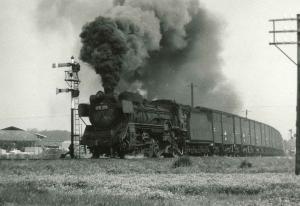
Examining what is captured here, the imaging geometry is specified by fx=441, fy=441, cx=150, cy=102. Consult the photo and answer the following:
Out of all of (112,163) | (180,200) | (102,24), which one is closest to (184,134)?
(102,24)

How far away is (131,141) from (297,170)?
31.2 feet

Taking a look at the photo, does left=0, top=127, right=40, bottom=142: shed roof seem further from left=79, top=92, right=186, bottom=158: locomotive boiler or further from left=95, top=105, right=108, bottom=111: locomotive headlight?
left=95, top=105, right=108, bottom=111: locomotive headlight

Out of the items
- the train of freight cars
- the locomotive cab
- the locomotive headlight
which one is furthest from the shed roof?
the locomotive headlight

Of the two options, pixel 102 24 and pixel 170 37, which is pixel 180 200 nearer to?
pixel 102 24

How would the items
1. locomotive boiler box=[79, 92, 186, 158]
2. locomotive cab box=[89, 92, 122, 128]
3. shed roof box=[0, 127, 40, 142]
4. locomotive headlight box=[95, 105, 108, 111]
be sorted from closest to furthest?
locomotive boiler box=[79, 92, 186, 158]
locomotive cab box=[89, 92, 122, 128]
locomotive headlight box=[95, 105, 108, 111]
shed roof box=[0, 127, 40, 142]

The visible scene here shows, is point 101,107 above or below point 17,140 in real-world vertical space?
below

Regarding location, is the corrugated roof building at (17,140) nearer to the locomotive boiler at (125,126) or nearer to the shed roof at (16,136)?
the shed roof at (16,136)

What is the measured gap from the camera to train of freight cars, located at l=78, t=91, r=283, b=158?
75.9 feet

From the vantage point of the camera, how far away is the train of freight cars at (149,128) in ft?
75.9

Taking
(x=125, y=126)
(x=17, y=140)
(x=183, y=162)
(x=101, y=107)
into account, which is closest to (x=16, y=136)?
(x=17, y=140)

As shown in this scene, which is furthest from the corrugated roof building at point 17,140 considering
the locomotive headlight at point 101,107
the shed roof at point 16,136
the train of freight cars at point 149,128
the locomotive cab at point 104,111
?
the locomotive headlight at point 101,107

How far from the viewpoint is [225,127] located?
35.7m

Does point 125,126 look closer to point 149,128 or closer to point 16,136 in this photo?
point 149,128

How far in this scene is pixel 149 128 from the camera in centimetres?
2484
